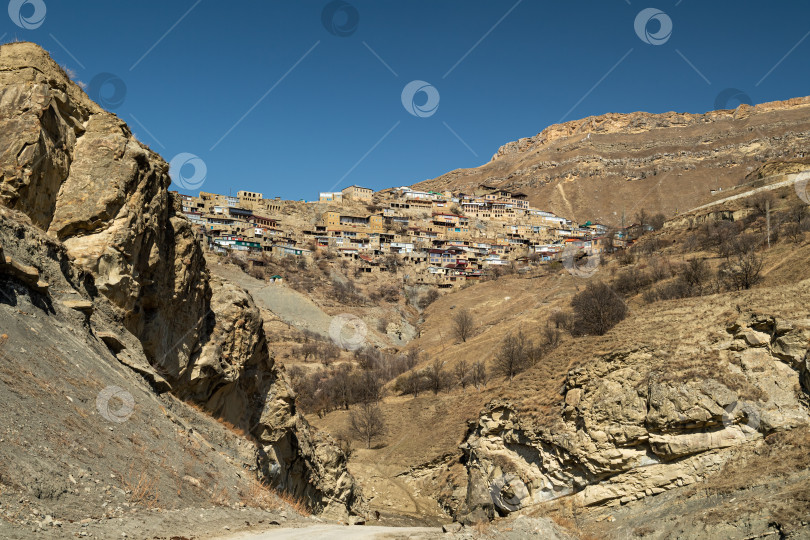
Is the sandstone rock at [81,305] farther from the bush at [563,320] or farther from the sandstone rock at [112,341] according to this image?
the bush at [563,320]

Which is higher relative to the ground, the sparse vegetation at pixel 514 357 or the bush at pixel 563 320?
the bush at pixel 563 320

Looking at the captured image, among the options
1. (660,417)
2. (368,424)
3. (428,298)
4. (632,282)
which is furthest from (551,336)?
(428,298)

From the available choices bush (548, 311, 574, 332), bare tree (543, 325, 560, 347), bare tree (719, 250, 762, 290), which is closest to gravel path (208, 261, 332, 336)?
bush (548, 311, 574, 332)

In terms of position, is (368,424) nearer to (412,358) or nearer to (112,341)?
(412,358)

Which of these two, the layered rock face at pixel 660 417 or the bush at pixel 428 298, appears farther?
the bush at pixel 428 298

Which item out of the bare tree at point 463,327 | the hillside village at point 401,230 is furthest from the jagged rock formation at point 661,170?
the bare tree at point 463,327

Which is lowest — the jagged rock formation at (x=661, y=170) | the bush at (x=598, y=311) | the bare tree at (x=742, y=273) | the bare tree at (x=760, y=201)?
the bush at (x=598, y=311)

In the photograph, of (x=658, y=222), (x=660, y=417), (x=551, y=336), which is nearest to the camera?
(x=660, y=417)

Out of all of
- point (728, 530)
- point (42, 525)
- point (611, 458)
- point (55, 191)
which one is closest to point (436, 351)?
point (611, 458)
